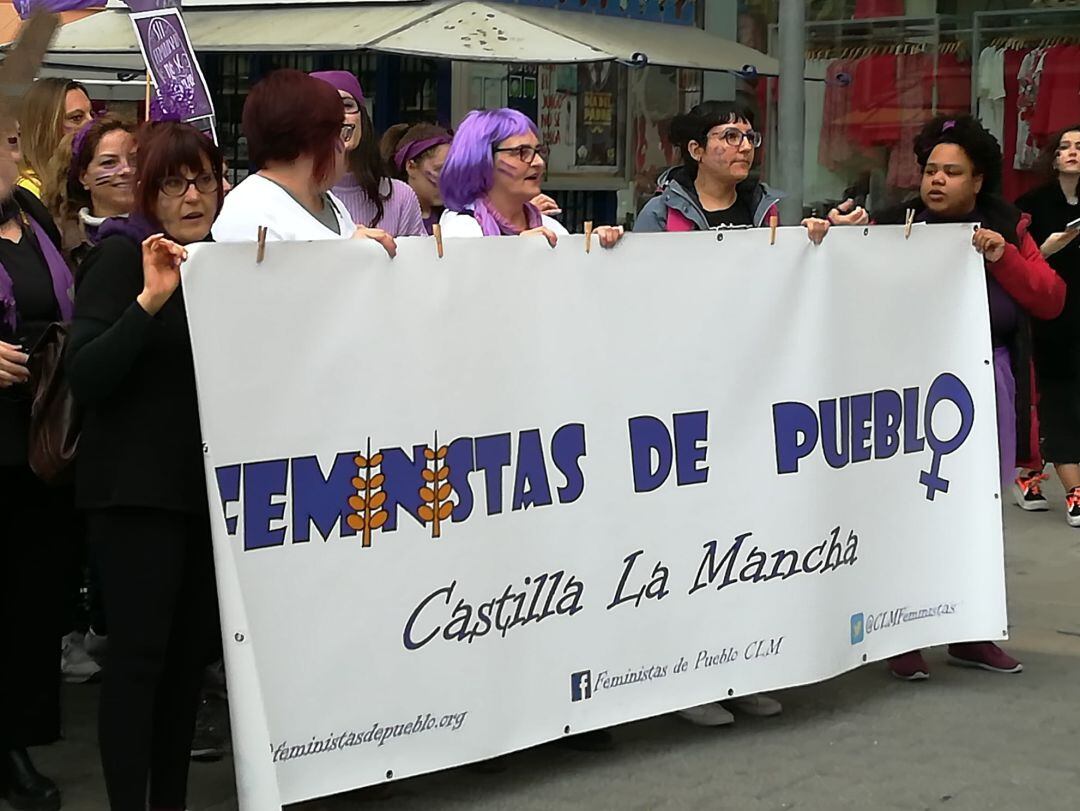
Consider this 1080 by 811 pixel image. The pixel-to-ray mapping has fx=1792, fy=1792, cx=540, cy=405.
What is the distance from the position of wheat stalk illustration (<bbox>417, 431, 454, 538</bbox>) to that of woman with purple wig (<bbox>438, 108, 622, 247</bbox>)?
0.79m

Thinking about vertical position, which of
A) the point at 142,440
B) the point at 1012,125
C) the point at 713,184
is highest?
the point at 1012,125

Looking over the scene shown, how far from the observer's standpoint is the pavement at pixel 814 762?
183 inches

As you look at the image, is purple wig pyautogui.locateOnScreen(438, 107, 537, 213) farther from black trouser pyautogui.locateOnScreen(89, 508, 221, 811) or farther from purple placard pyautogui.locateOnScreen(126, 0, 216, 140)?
purple placard pyautogui.locateOnScreen(126, 0, 216, 140)

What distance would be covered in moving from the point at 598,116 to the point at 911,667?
6334 mm

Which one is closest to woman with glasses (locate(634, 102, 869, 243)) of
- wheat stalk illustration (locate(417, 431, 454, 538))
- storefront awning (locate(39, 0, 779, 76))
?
wheat stalk illustration (locate(417, 431, 454, 538))

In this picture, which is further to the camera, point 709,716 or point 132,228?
point 709,716

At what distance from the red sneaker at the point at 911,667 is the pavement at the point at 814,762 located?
0.03 m

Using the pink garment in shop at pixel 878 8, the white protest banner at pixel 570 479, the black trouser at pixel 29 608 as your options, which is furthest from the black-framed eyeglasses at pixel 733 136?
the pink garment in shop at pixel 878 8

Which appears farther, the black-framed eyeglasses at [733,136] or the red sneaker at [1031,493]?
the red sneaker at [1031,493]

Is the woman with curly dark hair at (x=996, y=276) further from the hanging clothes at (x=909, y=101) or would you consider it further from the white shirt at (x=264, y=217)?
the hanging clothes at (x=909, y=101)

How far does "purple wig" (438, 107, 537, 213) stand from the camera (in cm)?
498

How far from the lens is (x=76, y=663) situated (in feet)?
19.5

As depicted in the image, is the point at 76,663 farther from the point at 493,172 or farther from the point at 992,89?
the point at 992,89

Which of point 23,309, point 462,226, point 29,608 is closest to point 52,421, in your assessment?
point 23,309
